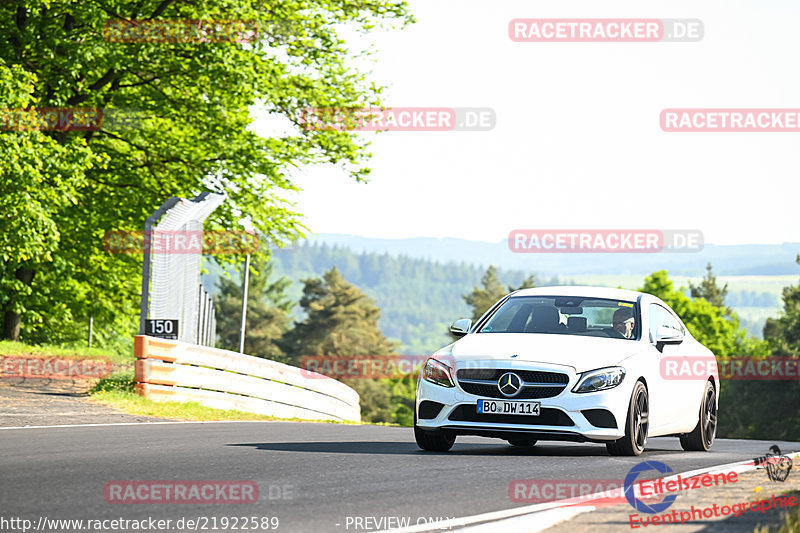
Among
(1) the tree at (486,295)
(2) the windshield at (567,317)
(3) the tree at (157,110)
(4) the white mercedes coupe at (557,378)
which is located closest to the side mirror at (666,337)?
(4) the white mercedes coupe at (557,378)

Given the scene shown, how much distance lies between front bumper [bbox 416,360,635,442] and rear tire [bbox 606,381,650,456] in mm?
110

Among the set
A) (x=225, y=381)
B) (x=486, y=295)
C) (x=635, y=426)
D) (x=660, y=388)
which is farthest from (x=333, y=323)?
(x=635, y=426)

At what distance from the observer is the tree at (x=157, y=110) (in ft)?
80.2

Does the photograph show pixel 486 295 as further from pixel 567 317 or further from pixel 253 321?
pixel 567 317

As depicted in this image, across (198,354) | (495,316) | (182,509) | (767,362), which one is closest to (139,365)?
(198,354)

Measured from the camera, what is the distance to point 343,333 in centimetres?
10306

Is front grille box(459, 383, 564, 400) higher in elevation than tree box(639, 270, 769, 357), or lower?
lower

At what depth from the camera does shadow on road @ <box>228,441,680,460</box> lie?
1067 cm

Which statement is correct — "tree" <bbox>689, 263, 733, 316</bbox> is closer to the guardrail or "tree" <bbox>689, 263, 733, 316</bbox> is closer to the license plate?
the guardrail

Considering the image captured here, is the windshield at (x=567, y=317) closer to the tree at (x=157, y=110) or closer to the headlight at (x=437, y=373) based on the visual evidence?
the headlight at (x=437, y=373)

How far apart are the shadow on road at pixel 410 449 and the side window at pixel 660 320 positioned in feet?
4.44

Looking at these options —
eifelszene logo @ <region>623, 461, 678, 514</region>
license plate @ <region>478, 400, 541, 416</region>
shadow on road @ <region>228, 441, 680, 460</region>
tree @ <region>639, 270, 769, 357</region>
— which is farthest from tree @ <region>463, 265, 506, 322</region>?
eifelszene logo @ <region>623, 461, 678, 514</region>

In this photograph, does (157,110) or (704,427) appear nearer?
(704,427)

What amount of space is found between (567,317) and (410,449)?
214cm
